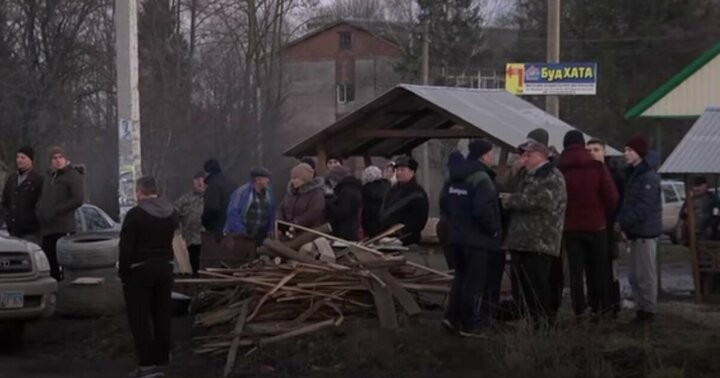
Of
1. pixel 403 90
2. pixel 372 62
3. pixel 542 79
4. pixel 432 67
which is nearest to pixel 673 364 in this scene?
pixel 403 90

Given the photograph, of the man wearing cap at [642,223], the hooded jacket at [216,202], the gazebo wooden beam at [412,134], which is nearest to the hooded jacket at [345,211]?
the hooded jacket at [216,202]

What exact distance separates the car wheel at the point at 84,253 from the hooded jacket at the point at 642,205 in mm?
6153

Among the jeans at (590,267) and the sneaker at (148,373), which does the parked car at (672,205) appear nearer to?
the jeans at (590,267)

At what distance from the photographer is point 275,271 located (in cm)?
1292

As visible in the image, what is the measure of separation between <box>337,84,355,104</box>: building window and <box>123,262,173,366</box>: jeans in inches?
2478

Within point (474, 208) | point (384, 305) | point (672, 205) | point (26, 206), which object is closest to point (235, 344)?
point (384, 305)

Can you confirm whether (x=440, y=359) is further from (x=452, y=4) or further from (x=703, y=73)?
(x=452, y=4)

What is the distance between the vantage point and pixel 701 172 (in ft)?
54.1

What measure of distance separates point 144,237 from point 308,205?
117 inches

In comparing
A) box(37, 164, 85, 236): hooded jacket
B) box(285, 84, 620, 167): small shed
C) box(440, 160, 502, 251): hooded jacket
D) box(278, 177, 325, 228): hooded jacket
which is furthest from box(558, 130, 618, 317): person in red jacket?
box(37, 164, 85, 236): hooded jacket

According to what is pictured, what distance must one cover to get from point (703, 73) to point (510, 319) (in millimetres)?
11781

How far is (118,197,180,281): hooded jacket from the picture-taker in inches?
461

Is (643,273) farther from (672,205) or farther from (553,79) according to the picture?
(672,205)

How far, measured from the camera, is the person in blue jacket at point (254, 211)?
14938mm
